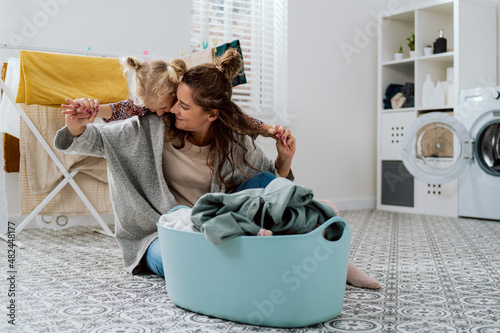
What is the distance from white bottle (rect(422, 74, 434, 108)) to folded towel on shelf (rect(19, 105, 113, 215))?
232cm

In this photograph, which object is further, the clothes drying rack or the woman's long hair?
the clothes drying rack

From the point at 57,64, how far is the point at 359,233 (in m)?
1.68

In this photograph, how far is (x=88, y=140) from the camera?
1.56 meters

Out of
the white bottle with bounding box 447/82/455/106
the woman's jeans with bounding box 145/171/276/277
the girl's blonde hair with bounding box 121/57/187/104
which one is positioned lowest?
the woman's jeans with bounding box 145/171/276/277

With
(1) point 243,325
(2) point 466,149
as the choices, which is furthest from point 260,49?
(1) point 243,325

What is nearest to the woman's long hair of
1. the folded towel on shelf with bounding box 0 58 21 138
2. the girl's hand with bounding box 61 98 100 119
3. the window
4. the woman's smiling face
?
the woman's smiling face

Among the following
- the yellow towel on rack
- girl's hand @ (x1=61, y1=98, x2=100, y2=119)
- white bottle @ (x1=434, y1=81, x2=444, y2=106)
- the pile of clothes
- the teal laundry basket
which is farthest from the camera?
the pile of clothes

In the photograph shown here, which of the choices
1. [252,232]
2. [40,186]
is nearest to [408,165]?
[40,186]

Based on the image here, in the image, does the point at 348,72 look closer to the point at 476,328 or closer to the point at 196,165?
the point at 196,165

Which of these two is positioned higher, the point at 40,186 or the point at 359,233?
the point at 40,186

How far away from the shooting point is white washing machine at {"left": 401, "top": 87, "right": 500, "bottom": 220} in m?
3.28

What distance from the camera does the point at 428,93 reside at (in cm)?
373

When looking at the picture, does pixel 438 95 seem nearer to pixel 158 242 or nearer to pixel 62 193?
pixel 62 193

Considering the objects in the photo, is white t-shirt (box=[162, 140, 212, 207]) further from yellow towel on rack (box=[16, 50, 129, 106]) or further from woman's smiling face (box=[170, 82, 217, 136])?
yellow towel on rack (box=[16, 50, 129, 106])
